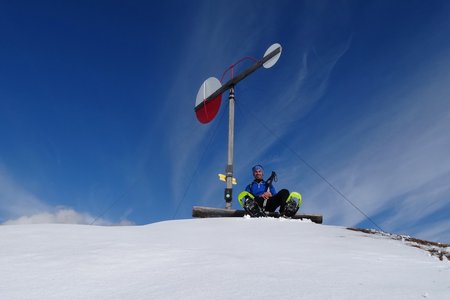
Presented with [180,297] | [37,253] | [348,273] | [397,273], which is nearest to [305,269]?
[348,273]

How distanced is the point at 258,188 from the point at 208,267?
522cm

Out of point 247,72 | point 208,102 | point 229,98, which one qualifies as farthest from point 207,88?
point 247,72

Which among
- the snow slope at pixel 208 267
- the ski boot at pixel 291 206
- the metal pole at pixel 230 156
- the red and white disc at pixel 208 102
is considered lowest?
the snow slope at pixel 208 267

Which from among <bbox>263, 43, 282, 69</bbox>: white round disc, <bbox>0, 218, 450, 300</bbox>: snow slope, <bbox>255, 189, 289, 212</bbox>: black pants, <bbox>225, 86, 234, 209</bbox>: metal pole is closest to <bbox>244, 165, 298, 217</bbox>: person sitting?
<bbox>255, 189, 289, 212</bbox>: black pants

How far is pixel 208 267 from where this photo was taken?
2.64 metres

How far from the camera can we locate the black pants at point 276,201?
24.0 ft

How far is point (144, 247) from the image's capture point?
11.1 ft

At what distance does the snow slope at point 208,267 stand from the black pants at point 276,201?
2.97 m

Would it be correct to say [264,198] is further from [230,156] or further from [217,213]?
[230,156]

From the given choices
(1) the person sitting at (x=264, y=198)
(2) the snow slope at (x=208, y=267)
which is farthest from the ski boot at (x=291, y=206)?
(2) the snow slope at (x=208, y=267)

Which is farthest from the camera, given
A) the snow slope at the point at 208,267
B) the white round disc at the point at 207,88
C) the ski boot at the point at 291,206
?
the white round disc at the point at 207,88

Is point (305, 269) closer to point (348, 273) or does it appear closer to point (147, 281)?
point (348, 273)

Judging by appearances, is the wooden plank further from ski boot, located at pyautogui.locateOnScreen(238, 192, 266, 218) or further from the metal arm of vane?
the metal arm of vane

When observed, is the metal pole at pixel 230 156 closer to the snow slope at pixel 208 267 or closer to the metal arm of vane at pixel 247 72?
the metal arm of vane at pixel 247 72
